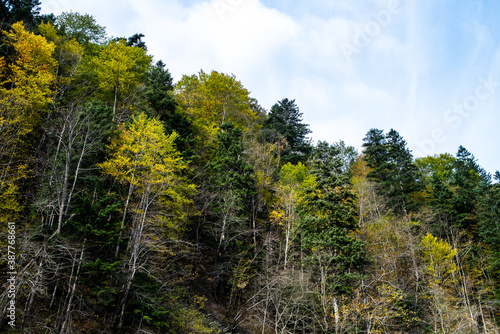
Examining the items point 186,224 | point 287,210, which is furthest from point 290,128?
point 186,224

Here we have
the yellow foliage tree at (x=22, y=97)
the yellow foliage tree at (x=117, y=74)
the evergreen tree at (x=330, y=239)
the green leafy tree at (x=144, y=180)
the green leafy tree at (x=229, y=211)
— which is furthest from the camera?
the yellow foliage tree at (x=117, y=74)

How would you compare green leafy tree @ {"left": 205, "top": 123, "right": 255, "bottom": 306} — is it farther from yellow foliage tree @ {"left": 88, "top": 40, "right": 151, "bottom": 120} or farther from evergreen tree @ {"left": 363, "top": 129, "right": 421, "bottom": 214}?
evergreen tree @ {"left": 363, "top": 129, "right": 421, "bottom": 214}

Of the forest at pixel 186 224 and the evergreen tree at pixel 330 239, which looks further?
the evergreen tree at pixel 330 239

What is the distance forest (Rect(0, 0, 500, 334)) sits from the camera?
13344 millimetres

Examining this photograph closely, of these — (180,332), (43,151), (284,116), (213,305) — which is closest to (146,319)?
(180,332)

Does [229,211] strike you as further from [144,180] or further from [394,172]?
[394,172]

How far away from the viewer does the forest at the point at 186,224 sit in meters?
13.3

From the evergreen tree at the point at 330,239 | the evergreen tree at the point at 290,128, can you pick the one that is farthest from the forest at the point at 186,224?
the evergreen tree at the point at 290,128

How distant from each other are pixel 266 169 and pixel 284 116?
18778 millimetres

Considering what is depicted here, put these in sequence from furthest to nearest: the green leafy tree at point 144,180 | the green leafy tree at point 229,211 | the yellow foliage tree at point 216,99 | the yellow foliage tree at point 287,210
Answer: the yellow foliage tree at point 216,99
the yellow foliage tree at point 287,210
the green leafy tree at point 229,211
the green leafy tree at point 144,180

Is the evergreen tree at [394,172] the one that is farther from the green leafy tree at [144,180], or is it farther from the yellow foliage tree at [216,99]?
the green leafy tree at [144,180]

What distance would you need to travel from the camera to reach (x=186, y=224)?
21031 mm

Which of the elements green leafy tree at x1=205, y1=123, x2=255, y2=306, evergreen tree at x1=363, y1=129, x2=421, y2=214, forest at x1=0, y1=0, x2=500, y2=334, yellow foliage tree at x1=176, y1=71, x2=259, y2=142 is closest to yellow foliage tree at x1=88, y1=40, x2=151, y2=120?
forest at x1=0, y1=0, x2=500, y2=334

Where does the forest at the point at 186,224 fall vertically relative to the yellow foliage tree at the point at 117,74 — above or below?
below
